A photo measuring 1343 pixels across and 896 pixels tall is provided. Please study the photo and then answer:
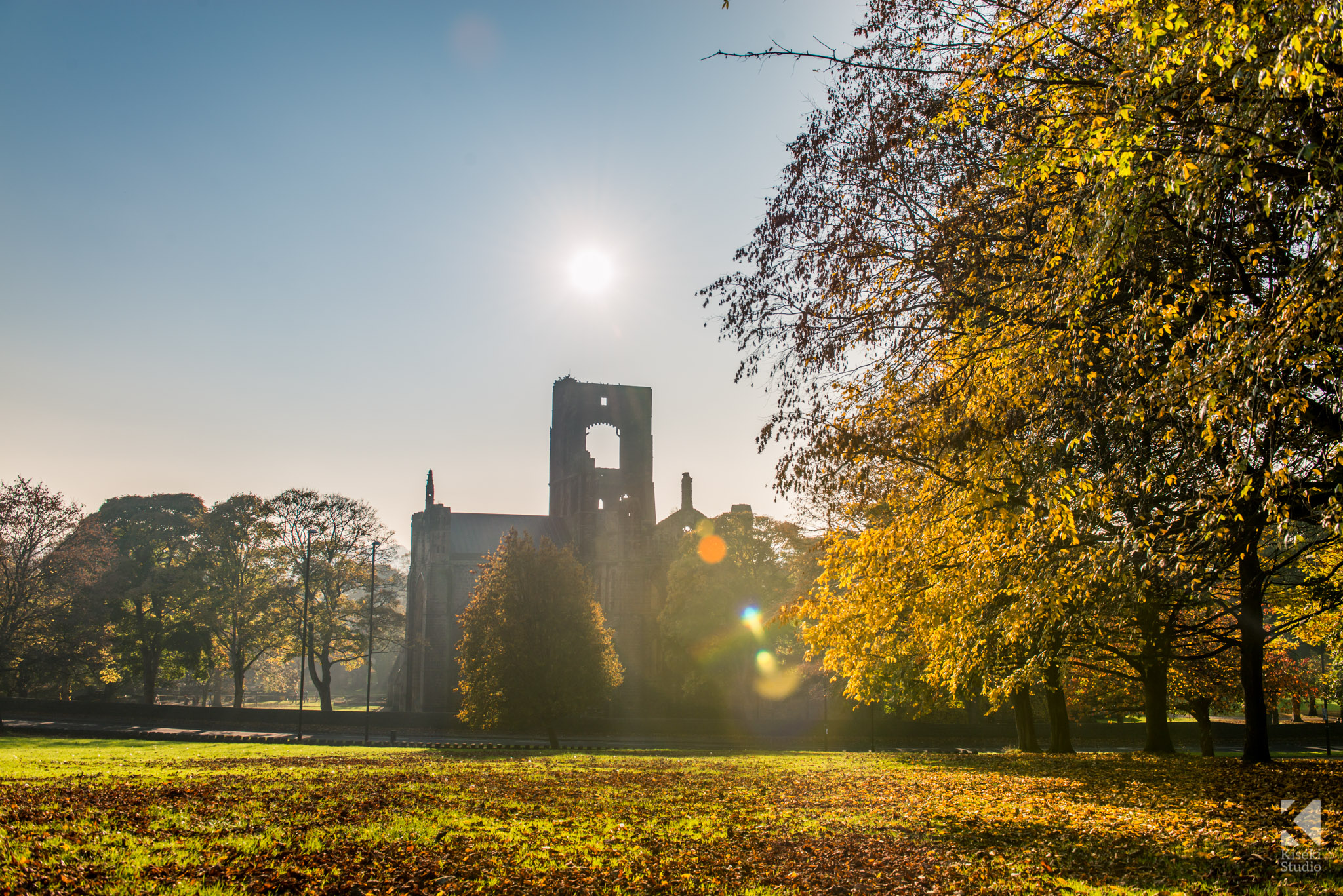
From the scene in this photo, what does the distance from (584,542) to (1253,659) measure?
4163 centimetres

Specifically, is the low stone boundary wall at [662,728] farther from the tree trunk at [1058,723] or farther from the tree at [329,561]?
the tree trunk at [1058,723]

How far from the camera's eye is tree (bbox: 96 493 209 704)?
44.1 m

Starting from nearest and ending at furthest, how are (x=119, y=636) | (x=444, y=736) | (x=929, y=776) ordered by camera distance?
(x=929, y=776) → (x=444, y=736) → (x=119, y=636)

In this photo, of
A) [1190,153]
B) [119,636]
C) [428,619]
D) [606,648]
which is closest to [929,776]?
[1190,153]

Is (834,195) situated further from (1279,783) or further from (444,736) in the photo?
(444,736)

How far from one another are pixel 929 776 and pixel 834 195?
9537 millimetres

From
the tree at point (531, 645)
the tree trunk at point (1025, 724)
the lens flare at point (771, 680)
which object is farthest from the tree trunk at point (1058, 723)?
the lens flare at point (771, 680)

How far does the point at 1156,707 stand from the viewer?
63.7ft

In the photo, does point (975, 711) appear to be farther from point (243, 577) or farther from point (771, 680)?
point (243, 577)

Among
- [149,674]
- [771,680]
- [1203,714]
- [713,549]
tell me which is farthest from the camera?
[713,549]

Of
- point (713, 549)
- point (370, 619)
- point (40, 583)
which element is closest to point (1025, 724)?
point (713, 549)

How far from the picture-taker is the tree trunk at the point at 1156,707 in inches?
750

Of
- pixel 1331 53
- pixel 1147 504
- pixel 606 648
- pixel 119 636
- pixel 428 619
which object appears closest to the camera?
pixel 1331 53

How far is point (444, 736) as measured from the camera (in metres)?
37.6
